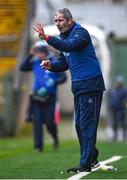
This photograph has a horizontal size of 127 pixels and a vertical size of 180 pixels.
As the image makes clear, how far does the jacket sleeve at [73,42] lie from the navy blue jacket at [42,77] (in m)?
6.35

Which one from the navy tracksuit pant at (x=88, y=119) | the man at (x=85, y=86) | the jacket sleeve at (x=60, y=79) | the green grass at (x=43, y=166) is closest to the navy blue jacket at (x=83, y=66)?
the man at (x=85, y=86)

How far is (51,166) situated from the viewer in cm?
1433

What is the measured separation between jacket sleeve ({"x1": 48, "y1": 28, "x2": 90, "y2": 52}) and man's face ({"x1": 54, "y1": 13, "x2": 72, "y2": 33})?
15 centimetres

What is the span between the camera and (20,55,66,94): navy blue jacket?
754 inches

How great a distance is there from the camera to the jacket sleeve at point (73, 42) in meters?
12.5

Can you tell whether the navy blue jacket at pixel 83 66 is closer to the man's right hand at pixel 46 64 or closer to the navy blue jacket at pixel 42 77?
the man's right hand at pixel 46 64

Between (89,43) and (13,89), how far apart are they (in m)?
17.5

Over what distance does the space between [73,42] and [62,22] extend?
0.36 metres

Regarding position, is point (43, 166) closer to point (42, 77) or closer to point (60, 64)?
point (60, 64)

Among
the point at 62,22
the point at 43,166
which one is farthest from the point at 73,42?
the point at 43,166

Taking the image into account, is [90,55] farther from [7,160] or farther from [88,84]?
[7,160]

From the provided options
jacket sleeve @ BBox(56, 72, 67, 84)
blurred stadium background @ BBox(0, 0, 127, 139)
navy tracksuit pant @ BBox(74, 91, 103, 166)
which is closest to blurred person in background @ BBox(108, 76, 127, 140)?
blurred stadium background @ BBox(0, 0, 127, 139)

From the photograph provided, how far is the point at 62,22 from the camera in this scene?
12758mm

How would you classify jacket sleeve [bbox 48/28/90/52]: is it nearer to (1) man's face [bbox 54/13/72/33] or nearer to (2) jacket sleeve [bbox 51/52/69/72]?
(1) man's face [bbox 54/13/72/33]
